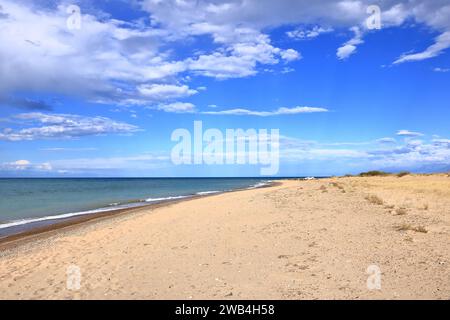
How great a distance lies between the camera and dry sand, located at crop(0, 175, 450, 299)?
6785mm

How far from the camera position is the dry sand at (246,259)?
6785 millimetres

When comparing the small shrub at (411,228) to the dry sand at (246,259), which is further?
the small shrub at (411,228)

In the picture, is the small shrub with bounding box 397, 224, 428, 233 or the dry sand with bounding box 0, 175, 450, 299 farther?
the small shrub with bounding box 397, 224, 428, 233

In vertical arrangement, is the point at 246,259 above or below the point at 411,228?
below

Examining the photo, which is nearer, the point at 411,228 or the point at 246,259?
the point at 246,259

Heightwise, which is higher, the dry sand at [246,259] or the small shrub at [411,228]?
the small shrub at [411,228]

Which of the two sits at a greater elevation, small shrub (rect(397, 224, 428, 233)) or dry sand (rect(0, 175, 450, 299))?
small shrub (rect(397, 224, 428, 233))

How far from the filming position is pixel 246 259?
891 centimetres

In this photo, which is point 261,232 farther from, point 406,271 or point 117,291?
point 117,291

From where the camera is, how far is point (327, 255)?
8.96m
